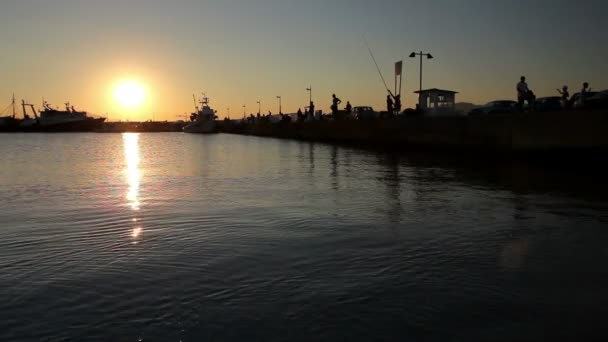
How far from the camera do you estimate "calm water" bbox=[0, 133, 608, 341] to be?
3.97m

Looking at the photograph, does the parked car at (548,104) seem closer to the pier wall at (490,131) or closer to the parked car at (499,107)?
the parked car at (499,107)

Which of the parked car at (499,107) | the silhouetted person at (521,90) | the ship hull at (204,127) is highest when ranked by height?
the silhouetted person at (521,90)

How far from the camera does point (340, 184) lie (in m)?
14.4

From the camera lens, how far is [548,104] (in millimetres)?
28234

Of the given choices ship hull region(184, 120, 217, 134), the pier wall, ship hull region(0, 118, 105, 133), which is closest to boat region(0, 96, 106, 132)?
ship hull region(0, 118, 105, 133)

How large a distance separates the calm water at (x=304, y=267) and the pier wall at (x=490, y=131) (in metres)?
8.69

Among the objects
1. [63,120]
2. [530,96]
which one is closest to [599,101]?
[530,96]

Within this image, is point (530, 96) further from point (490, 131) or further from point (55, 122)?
point (55, 122)

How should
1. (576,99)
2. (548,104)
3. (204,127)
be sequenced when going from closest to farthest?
(576,99), (548,104), (204,127)

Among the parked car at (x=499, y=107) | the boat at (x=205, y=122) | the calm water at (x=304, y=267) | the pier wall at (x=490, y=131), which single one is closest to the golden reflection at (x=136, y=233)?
the calm water at (x=304, y=267)

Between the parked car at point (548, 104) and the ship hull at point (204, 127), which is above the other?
the parked car at point (548, 104)

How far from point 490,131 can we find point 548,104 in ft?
18.0

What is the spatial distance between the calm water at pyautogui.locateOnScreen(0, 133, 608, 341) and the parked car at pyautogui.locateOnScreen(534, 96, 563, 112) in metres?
18.0

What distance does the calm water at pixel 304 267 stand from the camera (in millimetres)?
3969
